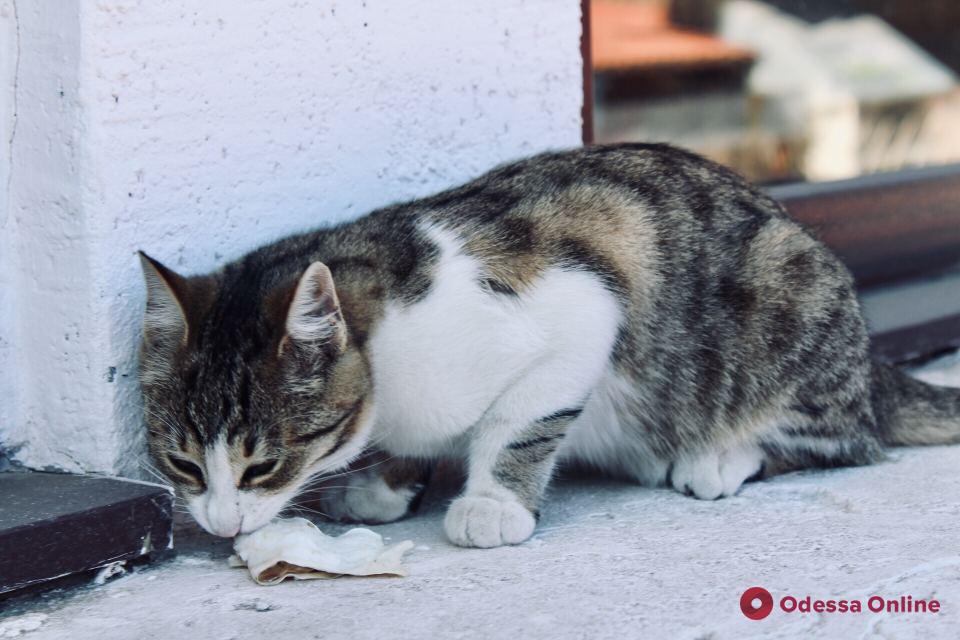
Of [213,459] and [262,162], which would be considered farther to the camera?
[262,162]

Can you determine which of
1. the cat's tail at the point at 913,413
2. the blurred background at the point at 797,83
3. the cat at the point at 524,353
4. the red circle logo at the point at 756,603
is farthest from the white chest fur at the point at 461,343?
the blurred background at the point at 797,83

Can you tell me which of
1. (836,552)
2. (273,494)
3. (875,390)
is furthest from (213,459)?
(875,390)

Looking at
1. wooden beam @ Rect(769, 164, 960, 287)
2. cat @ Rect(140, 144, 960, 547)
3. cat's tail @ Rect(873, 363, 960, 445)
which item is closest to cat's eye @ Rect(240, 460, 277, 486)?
cat @ Rect(140, 144, 960, 547)

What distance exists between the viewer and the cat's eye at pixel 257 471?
6.69ft

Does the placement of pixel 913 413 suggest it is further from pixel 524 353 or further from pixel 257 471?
pixel 257 471

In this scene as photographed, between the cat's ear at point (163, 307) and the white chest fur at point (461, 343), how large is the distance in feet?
1.12

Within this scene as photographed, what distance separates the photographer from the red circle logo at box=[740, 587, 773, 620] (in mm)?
1765

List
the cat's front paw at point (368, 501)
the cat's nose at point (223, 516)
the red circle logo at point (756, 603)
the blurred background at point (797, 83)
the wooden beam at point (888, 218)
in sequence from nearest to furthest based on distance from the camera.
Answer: the red circle logo at point (756, 603)
the cat's nose at point (223, 516)
the cat's front paw at point (368, 501)
the wooden beam at point (888, 218)
the blurred background at point (797, 83)

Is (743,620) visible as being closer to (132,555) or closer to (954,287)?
(132,555)

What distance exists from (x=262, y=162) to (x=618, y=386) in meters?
0.84

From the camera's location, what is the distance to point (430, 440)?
89.5 inches

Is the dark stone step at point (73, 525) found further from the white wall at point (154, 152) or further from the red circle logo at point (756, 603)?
the red circle logo at point (756, 603)

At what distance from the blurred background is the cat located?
1.75 m

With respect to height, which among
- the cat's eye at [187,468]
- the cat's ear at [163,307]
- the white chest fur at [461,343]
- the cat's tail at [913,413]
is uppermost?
the cat's ear at [163,307]
